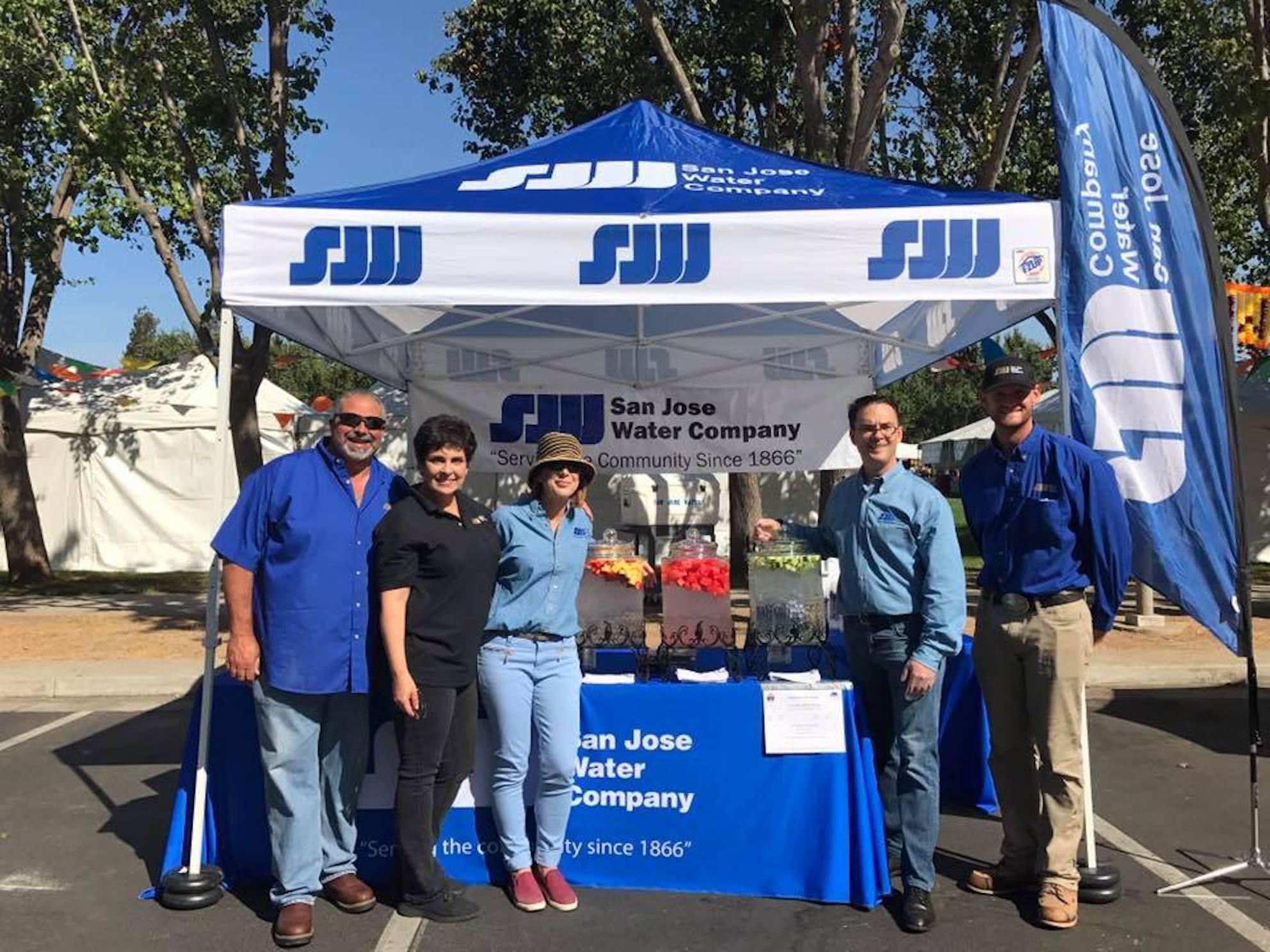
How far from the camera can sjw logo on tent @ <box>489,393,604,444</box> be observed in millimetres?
6312

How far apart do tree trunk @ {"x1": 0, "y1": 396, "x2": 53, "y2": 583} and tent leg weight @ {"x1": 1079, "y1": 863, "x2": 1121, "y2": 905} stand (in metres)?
14.0

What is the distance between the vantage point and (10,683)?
301 inches

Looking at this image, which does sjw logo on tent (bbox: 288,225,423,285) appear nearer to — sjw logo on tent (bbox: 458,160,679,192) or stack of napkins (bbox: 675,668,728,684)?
sjw logo on tent (bbox: 458,160,679,192)

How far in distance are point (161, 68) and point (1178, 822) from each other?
33.7 feet

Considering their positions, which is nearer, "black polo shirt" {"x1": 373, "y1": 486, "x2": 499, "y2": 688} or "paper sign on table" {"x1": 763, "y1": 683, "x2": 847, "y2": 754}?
"black polo shirt" {"x1": 373, "y1": 486, "x2": 499, "y2": 688}

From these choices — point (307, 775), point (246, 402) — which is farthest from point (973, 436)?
point (307, 775)

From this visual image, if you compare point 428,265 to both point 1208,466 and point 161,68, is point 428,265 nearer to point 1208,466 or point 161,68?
point 1208,466

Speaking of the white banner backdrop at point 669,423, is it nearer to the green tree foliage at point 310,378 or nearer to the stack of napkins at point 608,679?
the stack of napkins at point 608,679

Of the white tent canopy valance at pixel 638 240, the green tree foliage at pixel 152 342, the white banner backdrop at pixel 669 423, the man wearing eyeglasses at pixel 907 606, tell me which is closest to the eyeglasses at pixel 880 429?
the man wearing eyeglasses at pixel 907 606

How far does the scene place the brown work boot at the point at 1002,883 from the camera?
3.75m

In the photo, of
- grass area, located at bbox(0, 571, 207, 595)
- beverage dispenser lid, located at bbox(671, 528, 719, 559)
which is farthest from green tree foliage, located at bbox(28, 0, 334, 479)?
beverage dispenser lid, located at bbox(671, 528, 719, 559)

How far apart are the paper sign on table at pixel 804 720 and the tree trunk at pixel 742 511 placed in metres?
6.28

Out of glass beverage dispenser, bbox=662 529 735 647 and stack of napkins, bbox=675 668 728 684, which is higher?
glass beverage dispenser, bbox=662 529 735 647

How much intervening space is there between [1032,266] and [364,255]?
2521 mm
